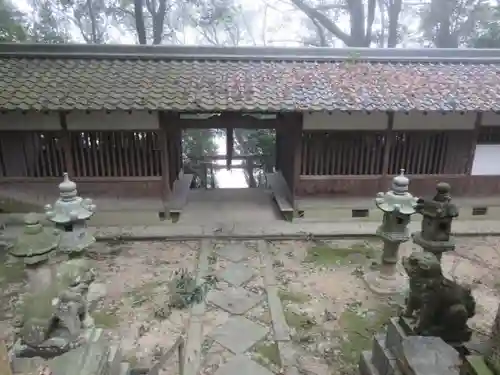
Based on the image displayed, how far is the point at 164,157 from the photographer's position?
11.2m

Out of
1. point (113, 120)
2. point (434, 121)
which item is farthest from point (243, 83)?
point (434, 121)

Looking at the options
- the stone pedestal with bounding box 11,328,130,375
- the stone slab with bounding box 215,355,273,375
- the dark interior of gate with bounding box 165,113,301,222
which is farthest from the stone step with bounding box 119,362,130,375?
the dark interior of gate with bounding box 165,113,301,222

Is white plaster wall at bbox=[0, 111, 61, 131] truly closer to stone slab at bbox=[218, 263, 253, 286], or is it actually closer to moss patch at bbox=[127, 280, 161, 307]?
moss patch at bbox=[127, 280, 161, 307]

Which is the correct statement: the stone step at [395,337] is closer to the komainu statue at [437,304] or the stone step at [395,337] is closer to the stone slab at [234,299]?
the komainu statue at [437,304]

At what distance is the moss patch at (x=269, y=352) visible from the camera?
6.27m

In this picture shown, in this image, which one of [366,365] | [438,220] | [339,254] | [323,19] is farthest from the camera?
[323,19]

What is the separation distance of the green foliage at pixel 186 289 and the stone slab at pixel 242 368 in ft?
5.63

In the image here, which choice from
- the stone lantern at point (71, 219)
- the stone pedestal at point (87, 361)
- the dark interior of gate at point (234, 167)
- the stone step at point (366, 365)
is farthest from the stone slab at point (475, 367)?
the dark interior of gate at point (234, 167)

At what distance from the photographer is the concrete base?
26.7 feet

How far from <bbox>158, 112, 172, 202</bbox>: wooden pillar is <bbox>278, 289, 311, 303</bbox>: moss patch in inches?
191

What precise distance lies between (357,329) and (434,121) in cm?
693

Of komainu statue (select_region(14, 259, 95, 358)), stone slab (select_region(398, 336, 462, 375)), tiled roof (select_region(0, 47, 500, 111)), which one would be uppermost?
tiled roof (select_region(0, 47, 500, 111))

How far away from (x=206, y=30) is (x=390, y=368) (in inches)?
1073

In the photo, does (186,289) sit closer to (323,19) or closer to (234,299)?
(234,299)
